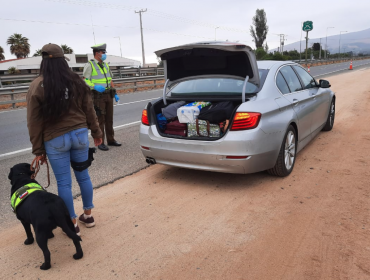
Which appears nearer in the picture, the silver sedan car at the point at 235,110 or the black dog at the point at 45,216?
the black dog at the point at 45,216

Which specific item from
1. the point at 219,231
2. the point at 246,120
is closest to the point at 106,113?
the point at 246,120

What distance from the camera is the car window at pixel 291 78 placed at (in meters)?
5.01

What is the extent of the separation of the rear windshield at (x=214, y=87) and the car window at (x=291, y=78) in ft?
1.89

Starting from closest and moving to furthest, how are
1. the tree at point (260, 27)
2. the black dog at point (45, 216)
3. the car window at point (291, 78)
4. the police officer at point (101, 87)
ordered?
the black dog at point (45, 216), the car window at point (291, 78), the police officer at point (101, 87), the tree at point (260, 27)

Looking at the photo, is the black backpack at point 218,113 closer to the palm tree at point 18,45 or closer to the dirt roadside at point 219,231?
the dirt roadside at point 219,231

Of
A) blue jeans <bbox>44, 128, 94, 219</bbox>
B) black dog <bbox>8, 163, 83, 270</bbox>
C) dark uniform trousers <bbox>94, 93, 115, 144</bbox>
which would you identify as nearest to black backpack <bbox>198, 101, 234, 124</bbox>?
blue jeans <bbox>44, 128, 94, 219</bbox>

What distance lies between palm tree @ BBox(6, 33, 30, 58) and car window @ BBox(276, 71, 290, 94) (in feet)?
218

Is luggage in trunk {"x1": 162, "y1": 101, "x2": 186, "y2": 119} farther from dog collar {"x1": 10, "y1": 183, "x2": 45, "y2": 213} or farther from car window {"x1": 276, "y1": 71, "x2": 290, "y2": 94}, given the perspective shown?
dog collar {"x1": 10, "y1": 183, "x2": 45, "y2": 213}

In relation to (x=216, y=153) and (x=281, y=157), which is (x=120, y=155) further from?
(x=281, y=157)

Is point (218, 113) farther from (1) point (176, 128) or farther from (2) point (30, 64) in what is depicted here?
(2) point (30, 64)

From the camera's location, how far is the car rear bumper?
12.7 feet

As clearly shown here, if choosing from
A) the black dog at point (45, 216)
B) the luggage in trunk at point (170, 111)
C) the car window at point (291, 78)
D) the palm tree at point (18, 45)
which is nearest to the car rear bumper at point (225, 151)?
the luggage in trunk at point (170, 111)

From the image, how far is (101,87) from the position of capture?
5883mm

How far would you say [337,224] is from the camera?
10.7 ft
